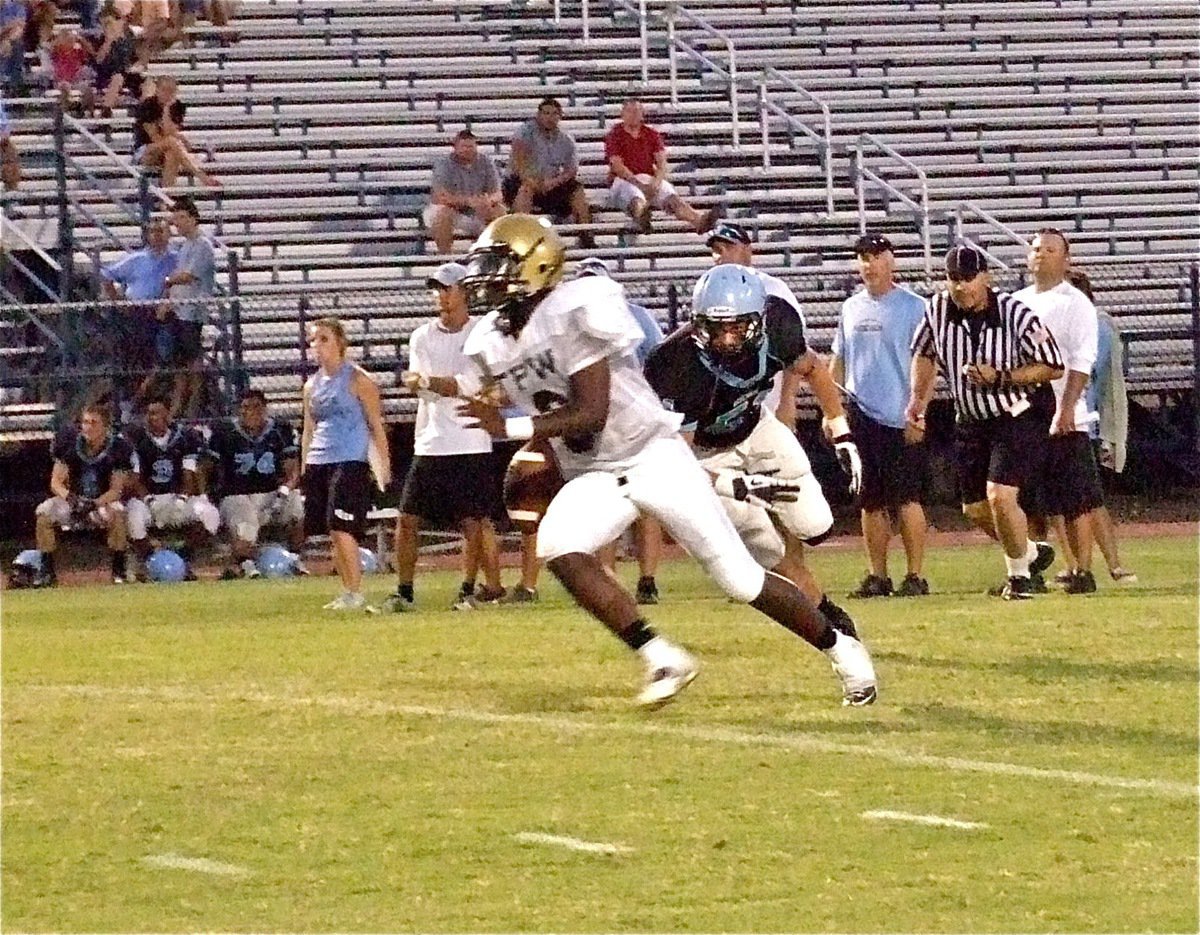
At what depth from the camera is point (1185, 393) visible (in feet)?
59.7

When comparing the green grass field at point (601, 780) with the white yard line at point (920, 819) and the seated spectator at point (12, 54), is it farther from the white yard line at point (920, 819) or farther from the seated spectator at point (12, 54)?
the seated spectator at point (12, 54)

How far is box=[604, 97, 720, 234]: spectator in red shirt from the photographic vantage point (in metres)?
18.8

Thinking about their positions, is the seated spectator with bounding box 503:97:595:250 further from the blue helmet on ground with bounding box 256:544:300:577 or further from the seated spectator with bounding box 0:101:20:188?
the blue helmet on ground with bounding box 256:544:300:577

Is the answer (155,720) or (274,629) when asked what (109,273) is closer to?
(274,629)

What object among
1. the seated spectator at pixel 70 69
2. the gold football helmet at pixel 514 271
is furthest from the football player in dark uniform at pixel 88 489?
the gold football helmet at pixel 514 271

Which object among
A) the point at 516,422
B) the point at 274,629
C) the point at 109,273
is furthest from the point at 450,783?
the point at 109,273

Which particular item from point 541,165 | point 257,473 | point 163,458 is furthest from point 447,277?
point 541,165

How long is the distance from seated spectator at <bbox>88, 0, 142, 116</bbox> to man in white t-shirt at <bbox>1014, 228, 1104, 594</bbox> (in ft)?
31.5

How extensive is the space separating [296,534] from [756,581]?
843 cm

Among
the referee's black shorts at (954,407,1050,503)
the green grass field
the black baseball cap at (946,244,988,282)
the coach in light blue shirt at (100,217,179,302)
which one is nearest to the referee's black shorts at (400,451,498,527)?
the green grass field

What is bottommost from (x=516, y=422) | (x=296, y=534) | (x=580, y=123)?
(x=296, y=534)

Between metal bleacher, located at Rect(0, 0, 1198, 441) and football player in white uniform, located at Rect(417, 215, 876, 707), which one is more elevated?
metal bleacher, located at Rect(0, 0, 1198, 441)

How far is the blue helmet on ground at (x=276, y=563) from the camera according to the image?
48.6ft

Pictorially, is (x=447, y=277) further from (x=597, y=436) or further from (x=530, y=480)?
(x=597, y=436)
